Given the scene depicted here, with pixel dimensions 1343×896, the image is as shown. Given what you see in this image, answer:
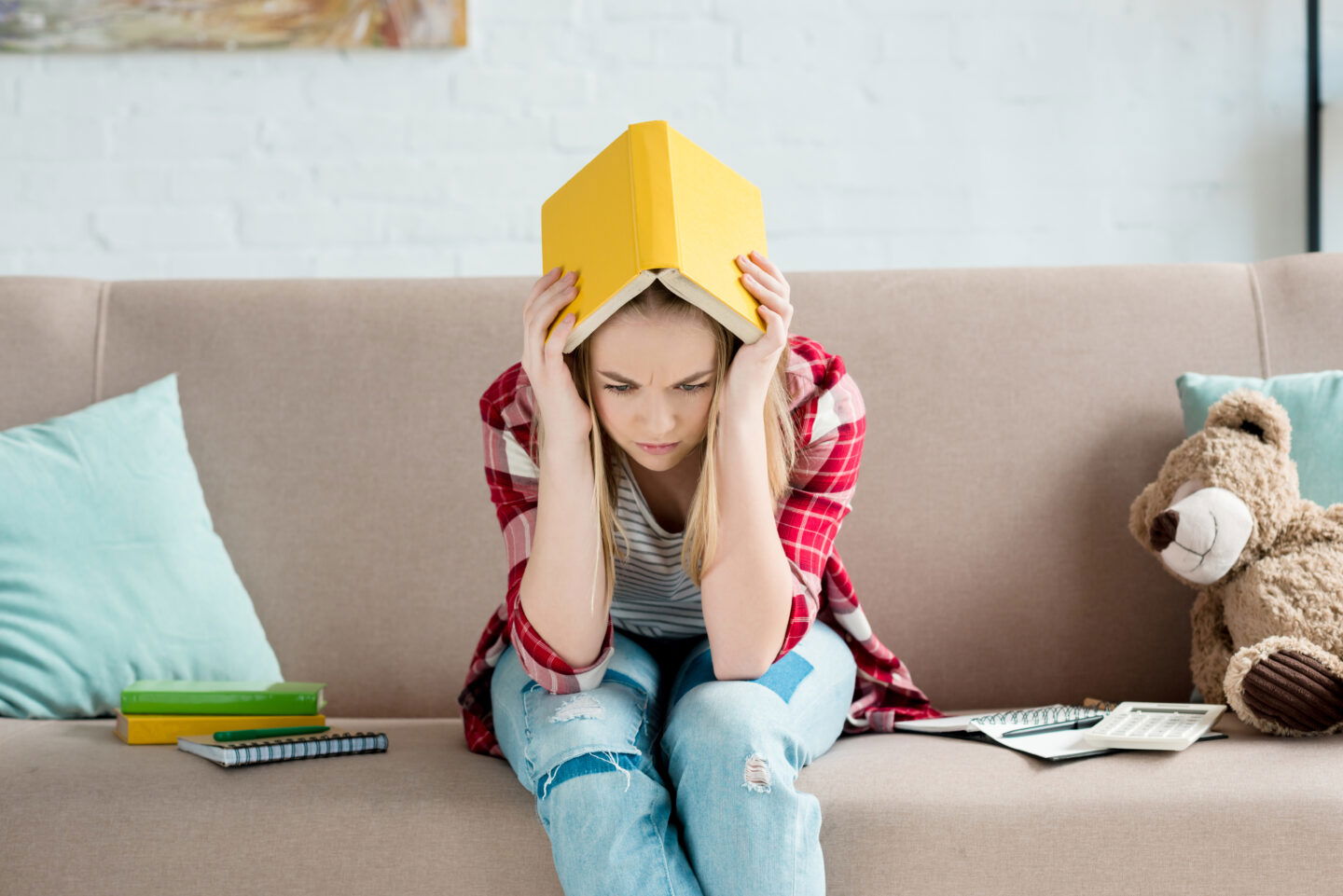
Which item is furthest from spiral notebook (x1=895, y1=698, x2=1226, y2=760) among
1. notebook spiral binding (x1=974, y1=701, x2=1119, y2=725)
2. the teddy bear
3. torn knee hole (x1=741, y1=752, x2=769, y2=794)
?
torn knee hole (x1=741, y1=752, x2=769, y2=794)

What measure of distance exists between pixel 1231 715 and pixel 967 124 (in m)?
1.25

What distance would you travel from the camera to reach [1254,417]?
56.6 inches

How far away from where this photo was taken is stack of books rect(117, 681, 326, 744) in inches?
51.5

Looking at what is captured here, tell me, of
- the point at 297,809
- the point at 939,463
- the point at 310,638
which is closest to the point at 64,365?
the point at 310,638

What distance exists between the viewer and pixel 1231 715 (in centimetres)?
136

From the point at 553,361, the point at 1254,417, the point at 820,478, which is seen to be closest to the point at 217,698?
the point at 553,361

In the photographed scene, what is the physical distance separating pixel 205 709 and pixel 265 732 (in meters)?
0.08

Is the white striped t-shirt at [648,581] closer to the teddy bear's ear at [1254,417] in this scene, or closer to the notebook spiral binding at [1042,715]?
the notebook spiral binding at [1042,715]

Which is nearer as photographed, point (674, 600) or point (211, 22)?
point (674, 600)

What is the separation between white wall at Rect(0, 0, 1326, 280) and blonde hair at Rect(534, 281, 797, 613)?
3.44ft

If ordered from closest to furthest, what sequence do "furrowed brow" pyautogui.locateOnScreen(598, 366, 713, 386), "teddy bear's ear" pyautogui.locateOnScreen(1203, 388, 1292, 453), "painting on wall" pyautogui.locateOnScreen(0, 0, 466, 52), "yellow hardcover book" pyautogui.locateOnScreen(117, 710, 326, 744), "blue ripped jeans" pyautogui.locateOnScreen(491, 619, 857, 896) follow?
"blue ripped jeans" pyautogui.locateOnScreen(491, 619, 857, 896) → "furrowed brow" pyautogui.locateOnScreen(598, 366, 713, 386) → "yellow hardcover book" pyautogui.locateOnScreen(117, 710, 326, 744) → "teddy bear's ear" pyautogui.locateOnScreen(1203, 388, 1292, 453) → "painting on wall" pyautogui.locateOnScreen(0, 0, 466, 52)

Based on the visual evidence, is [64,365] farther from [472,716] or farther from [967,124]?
[967,124]

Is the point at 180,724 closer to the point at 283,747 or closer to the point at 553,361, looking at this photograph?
the point at 283,747

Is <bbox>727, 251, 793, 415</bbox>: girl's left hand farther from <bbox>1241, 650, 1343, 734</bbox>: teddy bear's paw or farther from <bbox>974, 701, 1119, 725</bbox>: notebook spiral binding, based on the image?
<bbox>1241, 650, 1343, 734</bbox>: teddy bear's paw
